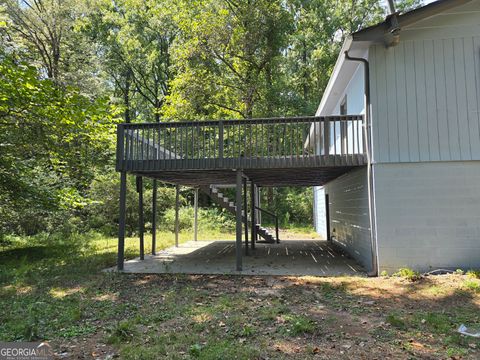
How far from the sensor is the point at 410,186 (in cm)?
709

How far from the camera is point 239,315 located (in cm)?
484

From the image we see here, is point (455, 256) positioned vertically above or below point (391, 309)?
above

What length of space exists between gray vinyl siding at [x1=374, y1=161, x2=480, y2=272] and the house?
2 cm

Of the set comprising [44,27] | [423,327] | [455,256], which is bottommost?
[423,327]

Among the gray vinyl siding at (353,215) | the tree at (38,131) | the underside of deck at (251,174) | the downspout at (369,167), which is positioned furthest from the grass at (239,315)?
the tree at (38,131)

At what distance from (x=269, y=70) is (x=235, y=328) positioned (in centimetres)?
1719

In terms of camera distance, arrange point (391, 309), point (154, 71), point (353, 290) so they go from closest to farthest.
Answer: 1. point (391, 309)
2. point (353, 290)
3. point (154, 71)

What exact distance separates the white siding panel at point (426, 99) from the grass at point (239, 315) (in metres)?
2.49

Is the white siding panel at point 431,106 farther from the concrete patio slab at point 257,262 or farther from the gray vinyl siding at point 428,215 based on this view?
the concrete patio slab at point 257,262

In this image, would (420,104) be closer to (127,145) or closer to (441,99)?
(441,99)

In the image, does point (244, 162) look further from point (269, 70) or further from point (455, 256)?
point (269, 70)

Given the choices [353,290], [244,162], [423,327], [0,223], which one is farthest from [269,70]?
[423,327]

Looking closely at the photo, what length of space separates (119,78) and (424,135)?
2577cm

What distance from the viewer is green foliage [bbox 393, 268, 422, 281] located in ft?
21.3
